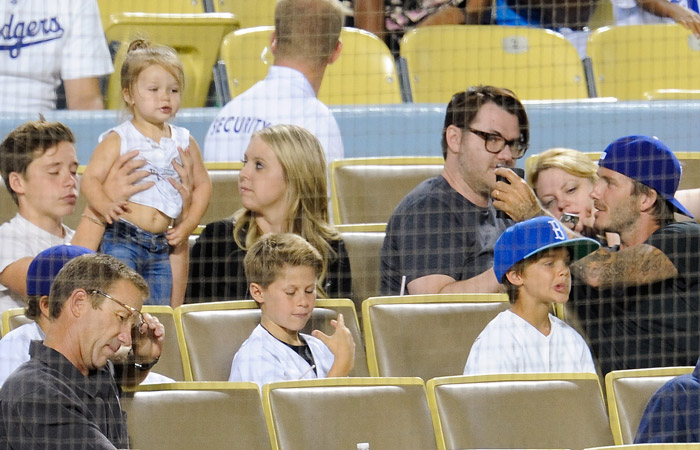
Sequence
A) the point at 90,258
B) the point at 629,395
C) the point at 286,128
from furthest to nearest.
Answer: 1. the point at 286,128
2. the point at 629,395
3. the point at 90,258

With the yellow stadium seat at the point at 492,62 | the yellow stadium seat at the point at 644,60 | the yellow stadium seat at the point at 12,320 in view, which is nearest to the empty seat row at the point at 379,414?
the yellow stadium seat at the point at 12,320

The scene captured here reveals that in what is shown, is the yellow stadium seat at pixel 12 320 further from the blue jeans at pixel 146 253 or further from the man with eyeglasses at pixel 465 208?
the man with eyeglasses at pixel 465 208

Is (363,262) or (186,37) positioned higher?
(186,37)

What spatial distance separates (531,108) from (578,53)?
0.56m

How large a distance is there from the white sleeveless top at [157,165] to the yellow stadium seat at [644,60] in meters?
1.97

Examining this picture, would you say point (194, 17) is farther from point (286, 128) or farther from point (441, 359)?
point (441, 359)

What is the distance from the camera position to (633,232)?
11.0 feet

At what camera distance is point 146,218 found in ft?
11.3

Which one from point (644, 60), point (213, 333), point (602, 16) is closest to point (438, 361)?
point (213, 333)

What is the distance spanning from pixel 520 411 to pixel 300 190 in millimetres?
944

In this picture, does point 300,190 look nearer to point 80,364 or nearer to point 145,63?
point 145,63

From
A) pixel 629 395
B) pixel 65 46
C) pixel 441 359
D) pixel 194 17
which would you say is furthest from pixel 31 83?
pixel 629 395

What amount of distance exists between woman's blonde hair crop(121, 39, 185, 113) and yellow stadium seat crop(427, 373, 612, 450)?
129cm

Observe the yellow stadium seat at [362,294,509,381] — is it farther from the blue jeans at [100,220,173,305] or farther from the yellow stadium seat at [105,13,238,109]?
the yellow stadium seat at [105,13,238,109]
